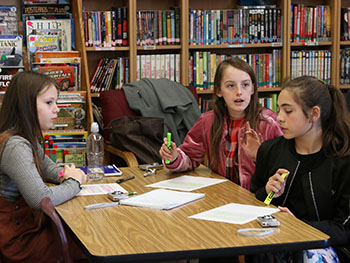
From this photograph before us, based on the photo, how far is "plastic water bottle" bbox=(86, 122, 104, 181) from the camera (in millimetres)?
2535

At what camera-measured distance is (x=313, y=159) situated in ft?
6.96

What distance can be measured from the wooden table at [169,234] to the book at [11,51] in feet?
5.90

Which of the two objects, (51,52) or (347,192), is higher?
(51,52)

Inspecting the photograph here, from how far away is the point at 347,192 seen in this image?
200 cm

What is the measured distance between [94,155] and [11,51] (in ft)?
3.22

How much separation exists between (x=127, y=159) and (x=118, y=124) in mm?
339

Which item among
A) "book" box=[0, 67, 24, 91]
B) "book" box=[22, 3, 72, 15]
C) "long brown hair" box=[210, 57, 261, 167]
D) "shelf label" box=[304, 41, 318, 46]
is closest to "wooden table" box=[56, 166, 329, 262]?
"long brown hair" box=[210, 57, 261, 167]

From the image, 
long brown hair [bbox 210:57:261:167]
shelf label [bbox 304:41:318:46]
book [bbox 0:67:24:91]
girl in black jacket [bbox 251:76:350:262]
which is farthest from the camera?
shelf label [bbox 304:41:318:46]

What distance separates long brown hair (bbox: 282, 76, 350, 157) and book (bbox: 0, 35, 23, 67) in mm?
2074

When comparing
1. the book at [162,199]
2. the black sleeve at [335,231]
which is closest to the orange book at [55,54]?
the book at [162,199]

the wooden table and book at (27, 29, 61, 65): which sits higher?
book at (27, 29, 61, 65)

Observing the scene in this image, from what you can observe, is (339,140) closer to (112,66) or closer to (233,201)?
(233,201)

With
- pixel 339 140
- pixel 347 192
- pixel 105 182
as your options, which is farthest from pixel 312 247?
pixel 105 182

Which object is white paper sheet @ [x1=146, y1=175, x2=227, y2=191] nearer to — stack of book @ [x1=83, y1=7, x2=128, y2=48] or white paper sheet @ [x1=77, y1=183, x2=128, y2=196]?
white paper sheet @ [x1=77, y1=183, x2=128, y2=196]
